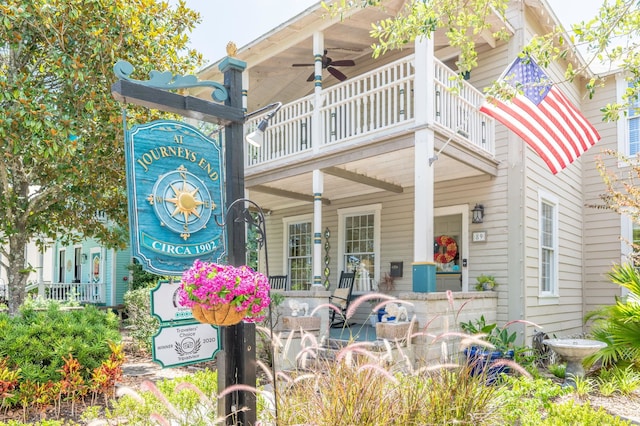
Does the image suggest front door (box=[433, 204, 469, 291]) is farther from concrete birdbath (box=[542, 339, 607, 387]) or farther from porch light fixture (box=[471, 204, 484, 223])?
concrete birdbath (box=[542, 339, 607, 387])

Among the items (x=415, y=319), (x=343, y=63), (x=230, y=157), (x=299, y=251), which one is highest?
(x=343, y=63)

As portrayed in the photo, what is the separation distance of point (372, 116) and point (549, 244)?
426 cm

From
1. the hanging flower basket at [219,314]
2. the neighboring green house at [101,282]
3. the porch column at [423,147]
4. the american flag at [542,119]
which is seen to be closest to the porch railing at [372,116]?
the porch column at [423,147]

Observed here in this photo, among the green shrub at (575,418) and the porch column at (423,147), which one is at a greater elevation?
the porch column at (423,147)

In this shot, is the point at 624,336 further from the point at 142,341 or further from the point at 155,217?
the point at 142,341

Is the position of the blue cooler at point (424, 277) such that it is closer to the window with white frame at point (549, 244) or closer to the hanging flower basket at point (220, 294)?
the window with white frame at point (549, 244)

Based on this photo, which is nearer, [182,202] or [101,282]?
[182,202]

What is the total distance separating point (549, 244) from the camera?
9242 millimetres

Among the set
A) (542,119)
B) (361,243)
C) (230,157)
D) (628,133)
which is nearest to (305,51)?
(361,243)

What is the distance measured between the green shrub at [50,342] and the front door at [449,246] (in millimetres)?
6061

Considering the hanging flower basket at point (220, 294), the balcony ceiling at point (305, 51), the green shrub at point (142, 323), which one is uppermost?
the balcony ceiling at point (305, 51)

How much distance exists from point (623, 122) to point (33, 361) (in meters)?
10.8

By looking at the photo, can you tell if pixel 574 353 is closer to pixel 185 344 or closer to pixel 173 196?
pixel 185 344

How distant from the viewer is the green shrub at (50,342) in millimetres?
4688
